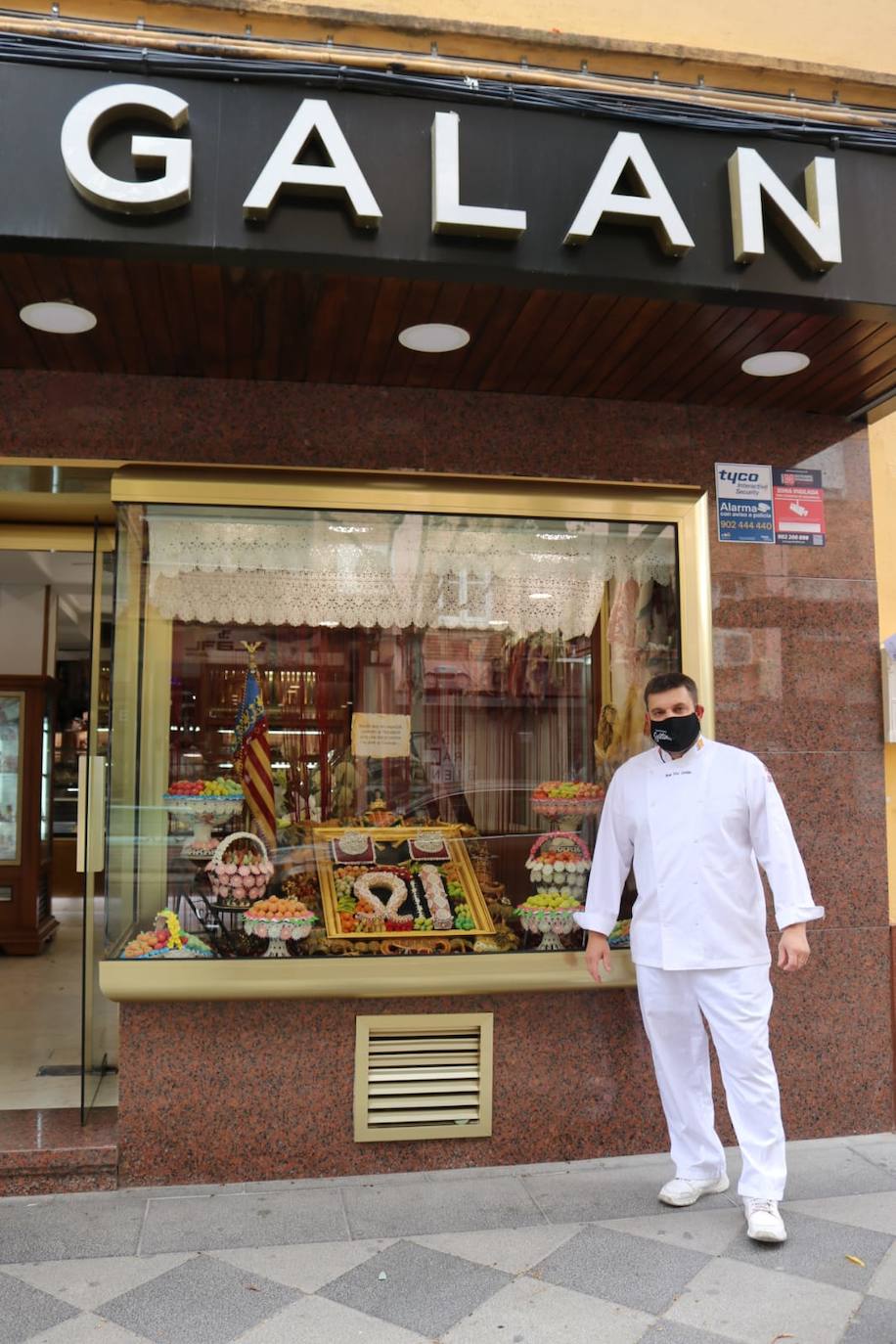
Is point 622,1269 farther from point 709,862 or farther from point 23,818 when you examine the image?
point 23,818

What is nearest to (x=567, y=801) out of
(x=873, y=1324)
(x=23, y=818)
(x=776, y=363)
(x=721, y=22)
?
(x=776, y=363)

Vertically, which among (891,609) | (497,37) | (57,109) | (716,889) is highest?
(497,37)

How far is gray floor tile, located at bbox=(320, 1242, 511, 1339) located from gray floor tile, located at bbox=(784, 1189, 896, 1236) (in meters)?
1.29

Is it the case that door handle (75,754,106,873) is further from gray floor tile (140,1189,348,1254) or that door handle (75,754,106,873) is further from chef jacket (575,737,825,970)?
chef jacket (575,737,825,970)

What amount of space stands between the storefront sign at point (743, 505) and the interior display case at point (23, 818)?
6.06 m

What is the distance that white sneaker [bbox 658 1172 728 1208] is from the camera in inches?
154

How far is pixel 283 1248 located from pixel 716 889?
1.96 m

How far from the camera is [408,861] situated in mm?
4820

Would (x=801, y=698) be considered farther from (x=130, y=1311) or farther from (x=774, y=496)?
(x=130, y=1311)

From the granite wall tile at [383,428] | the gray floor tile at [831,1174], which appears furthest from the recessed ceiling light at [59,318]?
the gray floor tile at [831,1174]

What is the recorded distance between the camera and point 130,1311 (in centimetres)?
313

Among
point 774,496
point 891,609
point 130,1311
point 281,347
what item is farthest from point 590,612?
point 130,1311

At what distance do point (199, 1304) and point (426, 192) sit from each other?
11.7 ft

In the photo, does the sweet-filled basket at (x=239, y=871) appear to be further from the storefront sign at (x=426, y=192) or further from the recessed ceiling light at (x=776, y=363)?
the recessed ceiling light at (x=776, y=363)
